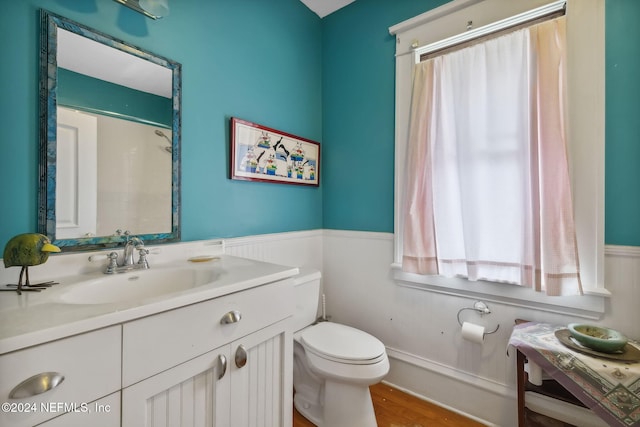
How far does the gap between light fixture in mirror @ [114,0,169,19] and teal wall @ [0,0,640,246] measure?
5 centimetres

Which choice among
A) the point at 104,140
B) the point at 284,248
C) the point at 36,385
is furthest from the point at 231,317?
the point at 284,248

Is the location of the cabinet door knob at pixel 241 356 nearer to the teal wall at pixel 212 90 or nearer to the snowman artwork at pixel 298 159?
the teal wall at pixel 212 90

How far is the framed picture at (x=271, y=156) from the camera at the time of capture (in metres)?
1.54

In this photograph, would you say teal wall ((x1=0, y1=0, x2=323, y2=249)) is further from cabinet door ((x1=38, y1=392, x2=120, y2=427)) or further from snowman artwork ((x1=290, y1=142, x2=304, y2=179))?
cabinet door ((x1=38, y1=392, x2=120, y2=427))

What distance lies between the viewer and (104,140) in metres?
1.08

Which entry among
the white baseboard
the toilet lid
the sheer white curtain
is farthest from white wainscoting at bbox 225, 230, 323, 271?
the white baseboard

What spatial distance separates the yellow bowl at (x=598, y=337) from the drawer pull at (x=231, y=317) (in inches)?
51.5

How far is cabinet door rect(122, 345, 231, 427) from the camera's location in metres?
0.67

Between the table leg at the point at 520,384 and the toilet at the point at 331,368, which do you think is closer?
the table leg at the point at 520,384

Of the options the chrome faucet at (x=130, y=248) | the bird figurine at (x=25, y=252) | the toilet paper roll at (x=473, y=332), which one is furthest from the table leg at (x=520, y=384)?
the bird figurine at (x=25, y=252)

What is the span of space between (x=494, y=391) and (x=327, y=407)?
88 centimetres

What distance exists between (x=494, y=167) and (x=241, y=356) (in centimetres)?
148

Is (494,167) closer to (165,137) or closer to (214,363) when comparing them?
(214,363)

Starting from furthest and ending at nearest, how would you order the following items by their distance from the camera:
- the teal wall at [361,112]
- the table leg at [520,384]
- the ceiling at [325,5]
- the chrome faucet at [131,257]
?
the ceiling at [325,5], the teal wall at [361,112], the table leg at [520,384], the chrome faucet at [131,257]
